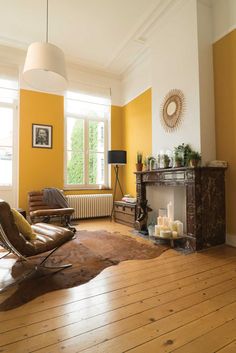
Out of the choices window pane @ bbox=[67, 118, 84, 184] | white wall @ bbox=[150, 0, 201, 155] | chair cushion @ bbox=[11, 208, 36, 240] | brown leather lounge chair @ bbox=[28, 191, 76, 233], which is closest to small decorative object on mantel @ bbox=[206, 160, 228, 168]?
white wall @ bbox=[150, 0, 201, 155]

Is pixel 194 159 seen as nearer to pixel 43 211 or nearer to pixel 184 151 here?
pixel 184 151

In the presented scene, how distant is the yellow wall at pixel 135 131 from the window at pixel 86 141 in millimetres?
562

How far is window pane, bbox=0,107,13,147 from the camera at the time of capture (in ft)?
16.1

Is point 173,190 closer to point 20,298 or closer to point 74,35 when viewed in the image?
point 20,298

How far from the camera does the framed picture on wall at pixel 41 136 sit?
16.4 feet

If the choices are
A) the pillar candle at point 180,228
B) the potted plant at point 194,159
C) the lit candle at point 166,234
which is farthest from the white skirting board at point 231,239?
the potted plant at point 194,159

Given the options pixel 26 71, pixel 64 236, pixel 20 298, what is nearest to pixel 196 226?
pixel 64 236

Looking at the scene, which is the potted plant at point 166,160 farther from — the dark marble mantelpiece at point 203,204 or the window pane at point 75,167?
the window pane at point 75,167

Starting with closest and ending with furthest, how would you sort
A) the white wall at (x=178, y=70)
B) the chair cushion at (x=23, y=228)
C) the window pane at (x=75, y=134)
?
the chair cushion at (x=23, y=228) → the white wall at (x=178, y=70) → the window pane at (x=75, y=134)

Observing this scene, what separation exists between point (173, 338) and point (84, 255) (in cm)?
170

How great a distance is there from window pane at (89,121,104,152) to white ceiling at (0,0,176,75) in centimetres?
157

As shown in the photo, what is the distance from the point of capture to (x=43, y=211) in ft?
13.6

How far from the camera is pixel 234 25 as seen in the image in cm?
320

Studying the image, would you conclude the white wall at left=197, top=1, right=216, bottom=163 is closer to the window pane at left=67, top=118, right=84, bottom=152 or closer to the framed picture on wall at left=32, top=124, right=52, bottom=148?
the window pane at left=67, top=118, right=84, bottom=152
